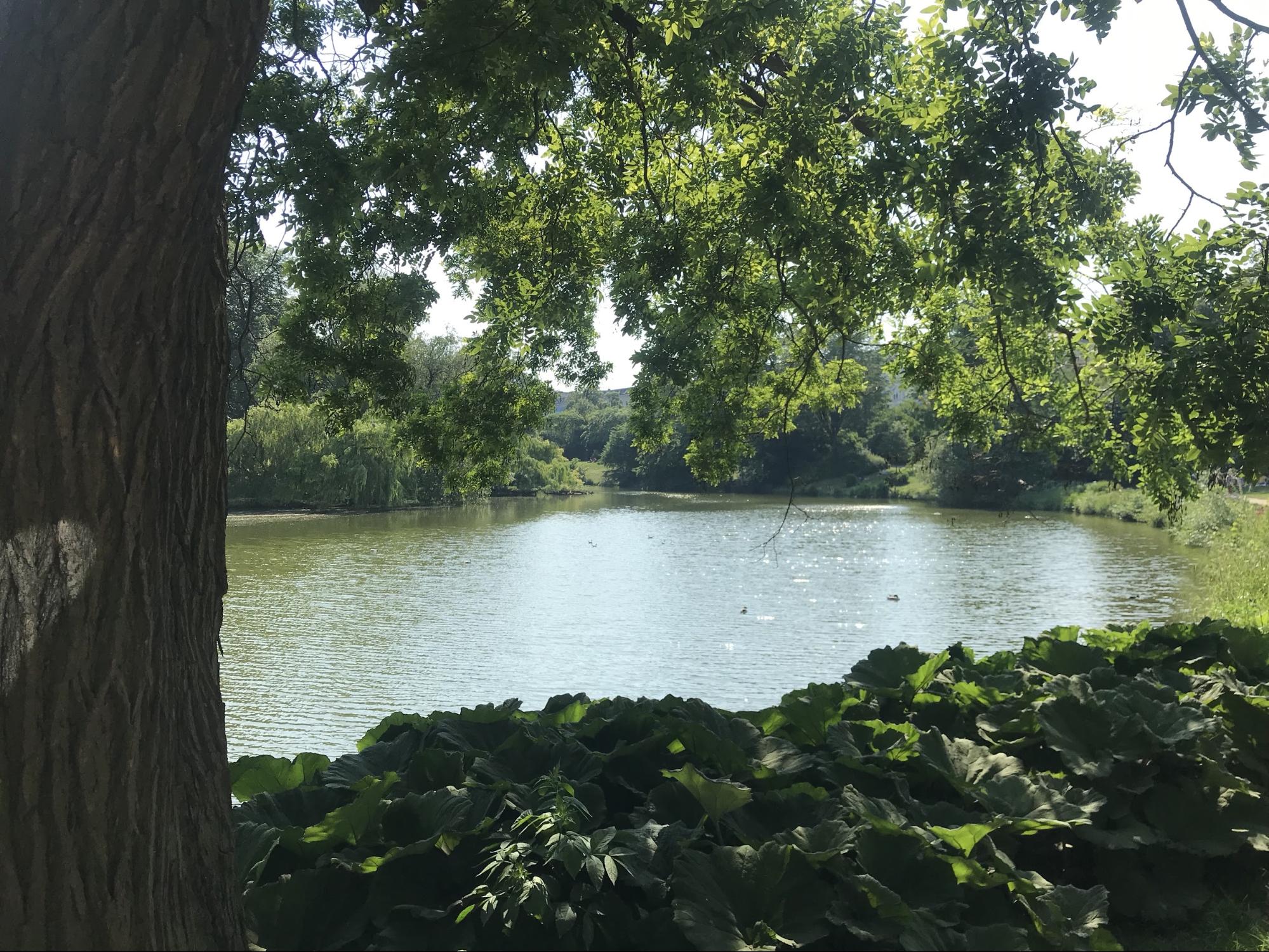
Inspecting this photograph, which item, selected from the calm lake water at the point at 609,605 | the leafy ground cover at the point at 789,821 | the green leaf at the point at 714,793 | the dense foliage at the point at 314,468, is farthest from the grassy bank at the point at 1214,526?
the dense foliage at the point at 314,468

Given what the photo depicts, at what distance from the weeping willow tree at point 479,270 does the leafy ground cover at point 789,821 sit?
2.32 feet

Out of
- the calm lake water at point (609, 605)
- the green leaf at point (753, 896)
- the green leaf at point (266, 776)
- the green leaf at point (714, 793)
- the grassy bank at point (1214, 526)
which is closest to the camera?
the green leaf at point (753, 896)

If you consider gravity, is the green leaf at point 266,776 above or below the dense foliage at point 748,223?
below

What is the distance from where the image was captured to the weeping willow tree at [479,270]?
1.44 m

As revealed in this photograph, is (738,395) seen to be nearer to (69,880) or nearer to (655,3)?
(655,3)

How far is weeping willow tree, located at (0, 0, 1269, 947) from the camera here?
1.44 m

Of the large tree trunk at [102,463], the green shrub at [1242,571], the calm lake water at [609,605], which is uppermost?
the large tree trunk at [102,463]

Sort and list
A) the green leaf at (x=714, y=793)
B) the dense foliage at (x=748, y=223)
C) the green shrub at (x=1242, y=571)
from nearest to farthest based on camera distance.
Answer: the green leaf at (x=714, y=793)
the dense foliage at (x=748, y=223)
the green shrub at (x=1242, y=571)

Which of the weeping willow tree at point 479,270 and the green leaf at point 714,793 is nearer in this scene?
the weeping willow tree at point 479,270

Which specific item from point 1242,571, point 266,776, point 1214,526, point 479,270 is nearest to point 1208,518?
point 1214,526

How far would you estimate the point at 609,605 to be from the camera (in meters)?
14.2

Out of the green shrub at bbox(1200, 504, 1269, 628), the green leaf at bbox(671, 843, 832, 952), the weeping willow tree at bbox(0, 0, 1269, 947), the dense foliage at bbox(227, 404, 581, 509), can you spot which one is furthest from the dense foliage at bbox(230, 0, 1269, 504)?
the dense foliage at bbox(227, 404, 581, 509)

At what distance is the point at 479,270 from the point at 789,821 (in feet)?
16.4

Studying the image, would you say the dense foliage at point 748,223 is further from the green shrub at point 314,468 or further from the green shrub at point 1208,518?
the green shrub at point 314,468
